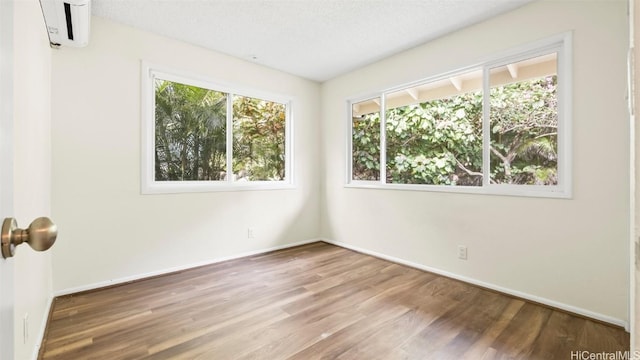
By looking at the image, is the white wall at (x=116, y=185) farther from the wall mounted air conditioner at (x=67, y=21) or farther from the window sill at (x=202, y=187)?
the wall mounted air conditioner at (x=67, y=21)

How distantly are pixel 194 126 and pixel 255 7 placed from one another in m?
1.51

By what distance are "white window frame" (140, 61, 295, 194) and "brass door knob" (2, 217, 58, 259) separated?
2614 mm

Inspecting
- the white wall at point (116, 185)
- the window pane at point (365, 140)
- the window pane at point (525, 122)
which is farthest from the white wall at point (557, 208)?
the white wall at point (116, 185)

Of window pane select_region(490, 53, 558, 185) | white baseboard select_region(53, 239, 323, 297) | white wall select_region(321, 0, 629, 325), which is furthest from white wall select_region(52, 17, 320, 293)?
window pane select_region(490, 53, 558, 185)

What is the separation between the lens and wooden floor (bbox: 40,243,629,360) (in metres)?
1.74

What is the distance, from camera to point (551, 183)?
2.35 m

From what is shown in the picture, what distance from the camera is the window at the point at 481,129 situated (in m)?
2.34

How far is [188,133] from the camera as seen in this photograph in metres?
3.25

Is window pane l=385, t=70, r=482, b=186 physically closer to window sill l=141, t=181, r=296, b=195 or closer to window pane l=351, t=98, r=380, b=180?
window pane l=351, t=98, r=380, b=180

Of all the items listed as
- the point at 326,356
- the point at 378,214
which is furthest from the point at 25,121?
the point at 378,214

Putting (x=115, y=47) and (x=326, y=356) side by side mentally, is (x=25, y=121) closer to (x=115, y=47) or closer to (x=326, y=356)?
(x=115, y=47)

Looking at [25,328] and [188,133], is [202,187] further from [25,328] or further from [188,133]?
[25,328]

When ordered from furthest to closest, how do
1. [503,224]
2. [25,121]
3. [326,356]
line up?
1. [503,224]
2. [326,356]
3. [25,121]

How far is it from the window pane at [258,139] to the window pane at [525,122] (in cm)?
265
